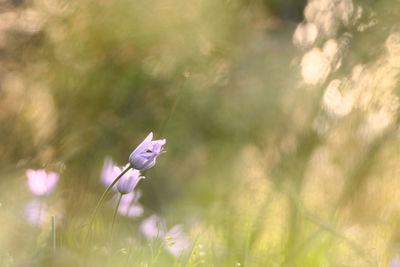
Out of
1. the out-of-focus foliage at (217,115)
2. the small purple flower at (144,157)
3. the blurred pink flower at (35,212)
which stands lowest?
the small purple flower at (144,157)

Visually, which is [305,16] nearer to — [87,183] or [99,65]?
[99,65]

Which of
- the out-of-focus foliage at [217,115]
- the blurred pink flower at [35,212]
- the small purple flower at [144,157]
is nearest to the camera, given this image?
the small purple flower at [144,157]

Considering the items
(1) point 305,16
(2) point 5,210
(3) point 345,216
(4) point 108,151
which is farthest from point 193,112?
(2) point 5,210

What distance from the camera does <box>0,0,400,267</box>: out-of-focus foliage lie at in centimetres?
95

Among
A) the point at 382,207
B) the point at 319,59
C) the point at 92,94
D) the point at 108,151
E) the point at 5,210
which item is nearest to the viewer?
the point at 5,210

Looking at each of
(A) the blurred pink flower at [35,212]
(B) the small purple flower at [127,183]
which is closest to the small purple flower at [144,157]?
(B) the small purple flower at [127,183]

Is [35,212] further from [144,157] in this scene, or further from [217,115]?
[217,115]

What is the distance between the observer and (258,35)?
1.42m

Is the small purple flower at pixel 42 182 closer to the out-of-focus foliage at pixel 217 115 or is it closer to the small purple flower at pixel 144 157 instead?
the out-of-focus foliage at pixel 217 115

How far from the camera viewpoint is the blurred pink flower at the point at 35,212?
0.82 metres

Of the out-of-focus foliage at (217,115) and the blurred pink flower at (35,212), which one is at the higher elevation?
the out-of-focus foliage at (217,115)

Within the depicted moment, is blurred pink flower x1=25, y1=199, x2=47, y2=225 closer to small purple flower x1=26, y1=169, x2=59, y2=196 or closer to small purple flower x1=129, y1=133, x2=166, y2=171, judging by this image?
small purple flower x1=26, y1=169, x2=59, y2=196

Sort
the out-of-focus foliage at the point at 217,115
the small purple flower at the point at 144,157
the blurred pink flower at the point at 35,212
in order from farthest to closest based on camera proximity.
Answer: the out-of-focus foliage at the point at 217,115, the blurred pink flower at the point at 35,212, the small purple flower at the point at 144,157

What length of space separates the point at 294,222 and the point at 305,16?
62 centimetres
